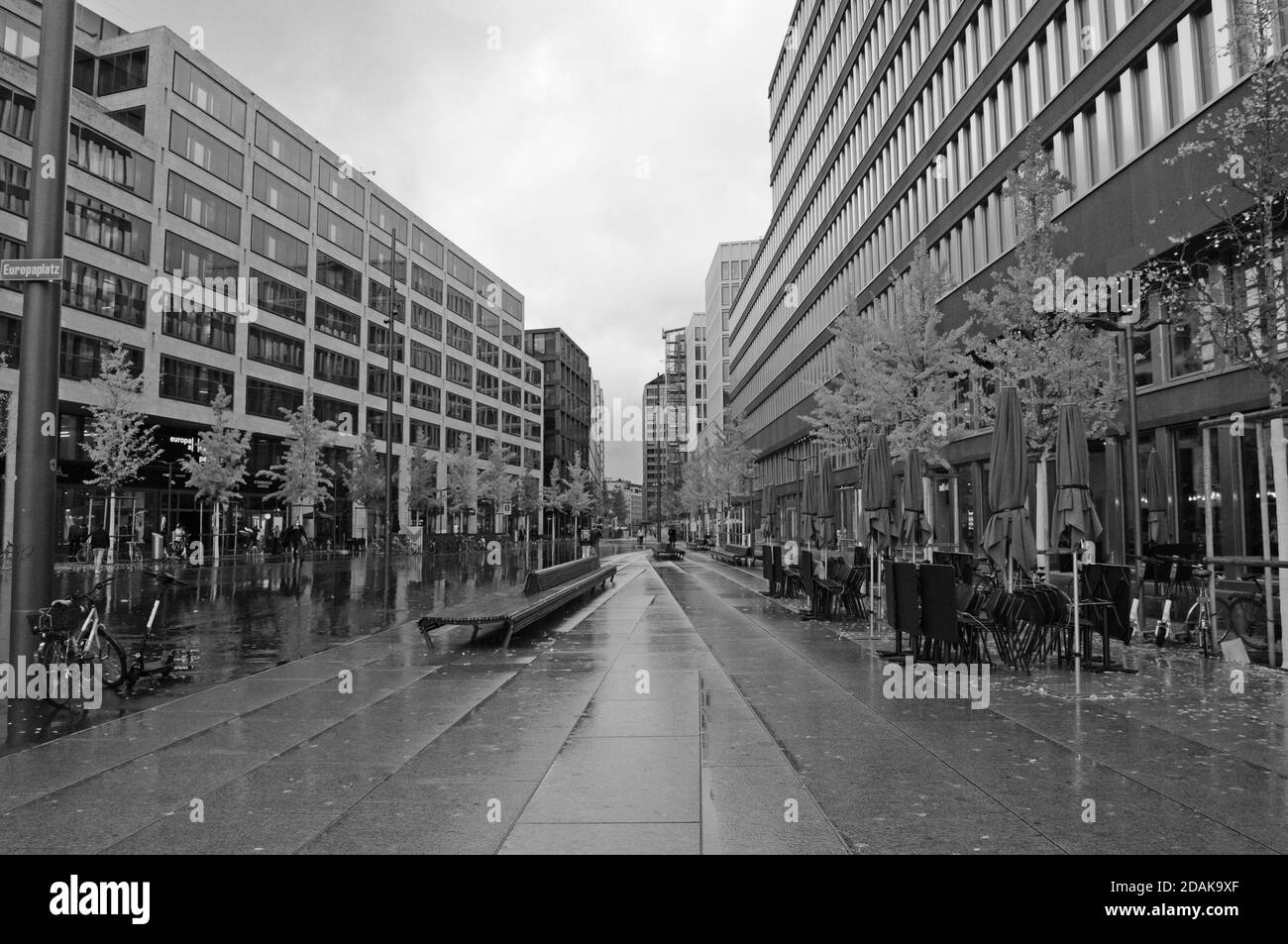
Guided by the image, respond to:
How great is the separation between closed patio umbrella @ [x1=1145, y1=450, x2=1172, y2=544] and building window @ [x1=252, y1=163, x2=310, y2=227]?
5121 centimetres

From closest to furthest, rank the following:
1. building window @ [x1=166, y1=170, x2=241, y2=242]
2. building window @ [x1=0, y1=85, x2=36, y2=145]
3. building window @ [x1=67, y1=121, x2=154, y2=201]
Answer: building window @ [x1=0, y1=85, x2=36, y2=145] → building window @ [x1=67, y1=121, x2=154, y2=201] → building window @ [x1=166, y1=170, x2=241, y2=242]

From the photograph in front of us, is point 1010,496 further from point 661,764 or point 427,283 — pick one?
point 427,283

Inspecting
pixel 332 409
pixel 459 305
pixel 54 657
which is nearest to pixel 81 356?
pixel 332 409

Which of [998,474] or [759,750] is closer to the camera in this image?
[759,750]

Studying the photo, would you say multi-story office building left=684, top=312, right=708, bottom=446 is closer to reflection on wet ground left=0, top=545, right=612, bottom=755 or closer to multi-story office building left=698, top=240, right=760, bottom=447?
multi-story office building left=698, top=240, right=760, bottom=447

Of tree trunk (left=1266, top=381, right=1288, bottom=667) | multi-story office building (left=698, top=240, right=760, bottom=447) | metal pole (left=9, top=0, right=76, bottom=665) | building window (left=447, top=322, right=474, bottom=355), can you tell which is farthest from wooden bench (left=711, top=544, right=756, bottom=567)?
multi-story office building (left=698, top=240, right=760, bottom=447)

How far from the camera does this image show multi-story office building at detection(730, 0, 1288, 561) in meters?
17.6

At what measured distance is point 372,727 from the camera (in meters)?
7.20

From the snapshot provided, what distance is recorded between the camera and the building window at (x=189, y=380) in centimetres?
4412

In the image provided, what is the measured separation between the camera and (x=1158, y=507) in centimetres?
1767
